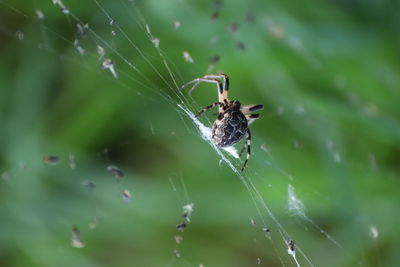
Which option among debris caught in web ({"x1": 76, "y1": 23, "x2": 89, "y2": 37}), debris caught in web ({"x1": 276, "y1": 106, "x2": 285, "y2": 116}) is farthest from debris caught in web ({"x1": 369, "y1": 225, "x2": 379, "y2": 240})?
debris caught in web ({"x1": 76, "y1": 23, "x2": 89, "y2": 37})

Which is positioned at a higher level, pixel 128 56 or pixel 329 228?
pixel 128 56

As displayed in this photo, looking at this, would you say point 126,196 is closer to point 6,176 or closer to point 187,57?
point 6,176

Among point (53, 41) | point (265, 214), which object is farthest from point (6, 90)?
point (265, 214)

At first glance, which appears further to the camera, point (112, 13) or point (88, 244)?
point (88, 244)

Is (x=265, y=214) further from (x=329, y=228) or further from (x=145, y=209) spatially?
(x=145, y=209)

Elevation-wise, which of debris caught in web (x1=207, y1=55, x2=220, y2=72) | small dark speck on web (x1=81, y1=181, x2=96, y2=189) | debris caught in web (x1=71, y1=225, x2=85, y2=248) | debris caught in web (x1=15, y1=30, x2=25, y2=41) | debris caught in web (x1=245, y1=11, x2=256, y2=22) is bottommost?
debris caught in web (x1=71, y1=225, x2=85, y2=248)

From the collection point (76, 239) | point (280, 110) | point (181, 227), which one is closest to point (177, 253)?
point (181, 227)

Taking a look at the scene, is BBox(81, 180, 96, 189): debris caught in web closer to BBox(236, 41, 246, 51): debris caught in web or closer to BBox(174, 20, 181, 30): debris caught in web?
BBox(174, 20, 181, 30): debris caught in web
